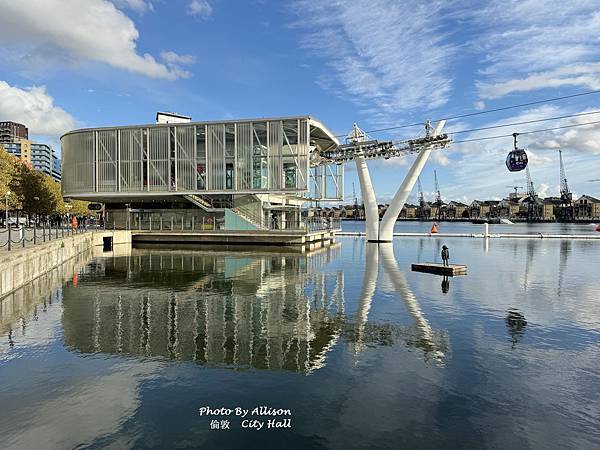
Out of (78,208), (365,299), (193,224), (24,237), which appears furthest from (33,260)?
(78,208)

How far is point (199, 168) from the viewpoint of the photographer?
177 feet

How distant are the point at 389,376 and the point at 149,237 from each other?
49.1 metres

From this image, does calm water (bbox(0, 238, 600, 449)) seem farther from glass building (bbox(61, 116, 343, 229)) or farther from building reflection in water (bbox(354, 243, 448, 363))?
glass building (bbox(61, 116, 343, 229))

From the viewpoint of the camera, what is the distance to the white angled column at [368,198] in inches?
2064

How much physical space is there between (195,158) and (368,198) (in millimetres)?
23036

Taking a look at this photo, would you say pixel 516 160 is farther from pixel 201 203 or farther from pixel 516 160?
pixel 201 203

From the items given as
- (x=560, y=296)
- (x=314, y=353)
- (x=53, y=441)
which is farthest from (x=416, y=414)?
(x=560, y=296)

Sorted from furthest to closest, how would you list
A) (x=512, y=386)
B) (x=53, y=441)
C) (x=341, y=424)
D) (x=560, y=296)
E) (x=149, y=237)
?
(x=149, y=237)
(x=560, y=296)
(x=512, y=386)
(x=341, y=424)
(x=53, y=441)

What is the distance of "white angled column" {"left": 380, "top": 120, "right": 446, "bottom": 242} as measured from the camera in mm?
48531

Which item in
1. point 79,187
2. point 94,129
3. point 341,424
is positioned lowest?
point 341,424

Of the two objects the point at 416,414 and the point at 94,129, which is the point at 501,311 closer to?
the point at 416,414

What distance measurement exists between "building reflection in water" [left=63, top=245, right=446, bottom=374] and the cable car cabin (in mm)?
10650

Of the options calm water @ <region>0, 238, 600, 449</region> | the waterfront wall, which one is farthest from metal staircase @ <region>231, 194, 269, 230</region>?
calm water @ <region>0, 238, 600, 449</region>

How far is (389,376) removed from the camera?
984 centimetres
